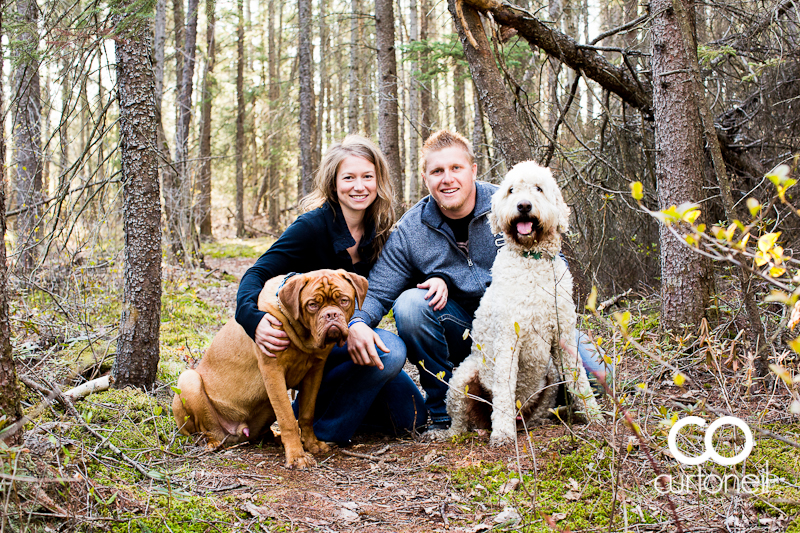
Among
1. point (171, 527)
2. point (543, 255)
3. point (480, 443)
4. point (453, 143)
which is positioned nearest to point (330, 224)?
point (453, 143)

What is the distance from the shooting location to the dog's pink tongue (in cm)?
334

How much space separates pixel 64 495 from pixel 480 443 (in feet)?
7.52

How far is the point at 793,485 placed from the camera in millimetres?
2354

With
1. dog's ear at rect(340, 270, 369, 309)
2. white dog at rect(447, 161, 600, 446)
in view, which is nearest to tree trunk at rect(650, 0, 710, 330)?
white dog at rect(447, 161, 600, 446)

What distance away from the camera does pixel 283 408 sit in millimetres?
3340

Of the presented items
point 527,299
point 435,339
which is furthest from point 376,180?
point 527,299

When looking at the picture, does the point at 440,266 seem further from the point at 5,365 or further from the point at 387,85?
the point at 387,85

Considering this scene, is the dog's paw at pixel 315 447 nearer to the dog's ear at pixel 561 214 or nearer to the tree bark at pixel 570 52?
the dog's ear at pixel 561 214

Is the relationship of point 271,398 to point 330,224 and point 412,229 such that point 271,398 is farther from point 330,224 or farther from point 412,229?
point 412,229

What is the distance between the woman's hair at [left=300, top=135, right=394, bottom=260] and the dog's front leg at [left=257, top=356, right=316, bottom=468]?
1.28m

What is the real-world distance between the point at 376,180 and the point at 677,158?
7.61 ft

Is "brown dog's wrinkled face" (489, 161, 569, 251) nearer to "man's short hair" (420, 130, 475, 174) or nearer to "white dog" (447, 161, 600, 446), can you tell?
"white dog" (447, 161, 600, 446)

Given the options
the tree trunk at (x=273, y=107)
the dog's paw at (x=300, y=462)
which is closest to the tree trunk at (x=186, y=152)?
the dog's paw at (x=300, y=462)

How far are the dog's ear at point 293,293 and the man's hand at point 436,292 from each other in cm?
106
